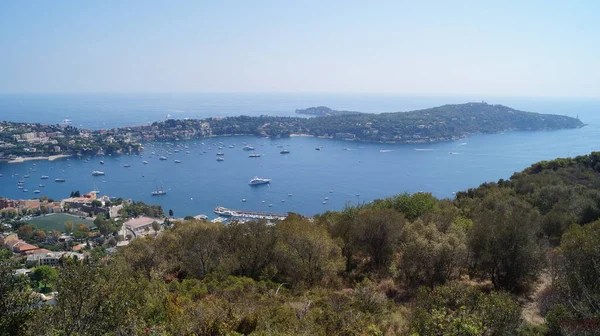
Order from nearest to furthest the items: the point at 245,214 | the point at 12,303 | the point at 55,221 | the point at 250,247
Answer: the point at 12,303 < the point at 250,247 < the point at 55,221 < the point at 245,214

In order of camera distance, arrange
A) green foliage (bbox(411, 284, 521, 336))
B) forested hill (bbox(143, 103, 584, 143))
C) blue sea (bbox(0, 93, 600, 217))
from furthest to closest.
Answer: forested hill (bbox(143, 103, 584, 143)) → blue sea (bbox(0, 93, 600, 217)) → green foliage (bbox(411, 284, 521, 336))

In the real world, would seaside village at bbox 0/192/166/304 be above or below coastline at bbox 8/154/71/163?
below

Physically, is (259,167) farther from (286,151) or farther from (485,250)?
(485,250)

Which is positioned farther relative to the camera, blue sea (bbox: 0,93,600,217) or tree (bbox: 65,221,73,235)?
blue sea (bbox: 0,93,600,217)

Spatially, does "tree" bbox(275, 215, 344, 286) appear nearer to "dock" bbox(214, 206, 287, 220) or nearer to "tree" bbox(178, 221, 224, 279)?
"tree" bbox(178, 221, 224, 279)

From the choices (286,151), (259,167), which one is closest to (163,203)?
(259,167)

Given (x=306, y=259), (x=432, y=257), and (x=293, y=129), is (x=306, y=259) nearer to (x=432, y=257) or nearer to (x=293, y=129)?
(x=432, y=257)

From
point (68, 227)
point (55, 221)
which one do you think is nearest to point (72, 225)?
point (68, 227)

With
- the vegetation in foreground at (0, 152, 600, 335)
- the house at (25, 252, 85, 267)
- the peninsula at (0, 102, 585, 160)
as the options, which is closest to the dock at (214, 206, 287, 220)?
the house at (25, 252, 85, 267)
